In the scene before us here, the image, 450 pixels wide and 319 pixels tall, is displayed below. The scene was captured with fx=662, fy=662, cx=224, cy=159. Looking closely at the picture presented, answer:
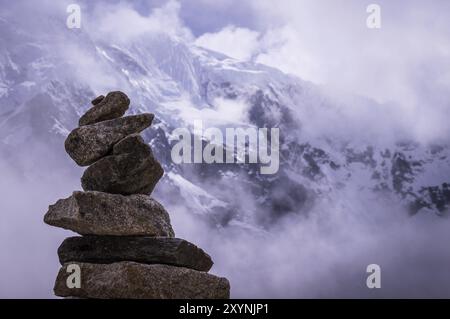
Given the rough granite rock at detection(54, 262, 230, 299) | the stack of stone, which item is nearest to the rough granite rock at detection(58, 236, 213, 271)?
the stack of stone

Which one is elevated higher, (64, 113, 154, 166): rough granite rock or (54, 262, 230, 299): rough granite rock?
(64, 113, 154, 166): rough granite rock

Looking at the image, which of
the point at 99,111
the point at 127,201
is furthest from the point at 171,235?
the point at 99,111

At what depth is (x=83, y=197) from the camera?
24.6 m

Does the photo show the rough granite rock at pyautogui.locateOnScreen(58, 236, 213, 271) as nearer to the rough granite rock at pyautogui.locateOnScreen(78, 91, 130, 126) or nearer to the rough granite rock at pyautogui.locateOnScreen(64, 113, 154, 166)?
the rough granite rock at pyautogui.locateOnScreen(64, 113, 154, 166)

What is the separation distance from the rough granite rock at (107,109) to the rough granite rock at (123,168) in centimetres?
218

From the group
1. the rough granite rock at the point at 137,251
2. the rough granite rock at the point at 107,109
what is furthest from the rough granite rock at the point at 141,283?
the rough granite rock at the point at 107,109

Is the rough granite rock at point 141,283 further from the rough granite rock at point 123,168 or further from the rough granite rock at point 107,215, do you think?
the rough granite rock at point 123,168

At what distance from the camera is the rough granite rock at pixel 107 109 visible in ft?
90.2

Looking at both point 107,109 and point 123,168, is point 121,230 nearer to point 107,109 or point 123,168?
point 123,168

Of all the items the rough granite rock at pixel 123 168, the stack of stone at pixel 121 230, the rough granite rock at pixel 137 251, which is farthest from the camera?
the rough granite rock at pixel 123 168

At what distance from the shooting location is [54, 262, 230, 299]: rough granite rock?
23.1 meters
